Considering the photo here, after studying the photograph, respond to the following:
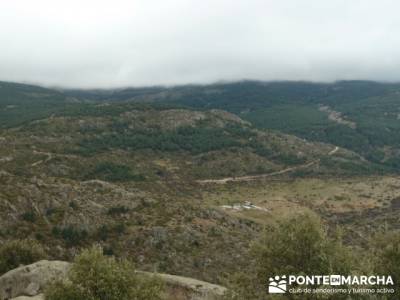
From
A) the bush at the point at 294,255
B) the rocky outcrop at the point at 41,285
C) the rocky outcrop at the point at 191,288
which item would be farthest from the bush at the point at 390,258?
the rocky outcrop at the point at 191,288

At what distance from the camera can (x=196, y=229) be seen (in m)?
102

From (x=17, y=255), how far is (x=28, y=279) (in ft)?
47.1

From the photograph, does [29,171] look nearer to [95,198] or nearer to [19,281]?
[95,198]

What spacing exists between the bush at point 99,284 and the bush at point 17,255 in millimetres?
30236

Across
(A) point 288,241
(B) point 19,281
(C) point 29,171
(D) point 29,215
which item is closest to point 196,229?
(D) point 29,215

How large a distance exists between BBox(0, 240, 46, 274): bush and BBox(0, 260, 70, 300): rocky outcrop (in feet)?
32.8

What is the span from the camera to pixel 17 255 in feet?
221

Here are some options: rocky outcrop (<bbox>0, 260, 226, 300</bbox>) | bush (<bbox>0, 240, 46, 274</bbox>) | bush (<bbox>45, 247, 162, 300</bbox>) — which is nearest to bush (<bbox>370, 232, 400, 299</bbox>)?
rocky outcrop (<bbox>0, 260, 226, 300</bbox>)

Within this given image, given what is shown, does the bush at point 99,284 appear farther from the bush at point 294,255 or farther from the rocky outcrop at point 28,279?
the rocky outcrop at point 28,279

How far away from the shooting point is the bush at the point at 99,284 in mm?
37906

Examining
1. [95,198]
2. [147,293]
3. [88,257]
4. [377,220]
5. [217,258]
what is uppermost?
[88,257]

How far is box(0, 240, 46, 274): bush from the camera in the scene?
65.9 metres

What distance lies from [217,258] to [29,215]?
3646 centimetres

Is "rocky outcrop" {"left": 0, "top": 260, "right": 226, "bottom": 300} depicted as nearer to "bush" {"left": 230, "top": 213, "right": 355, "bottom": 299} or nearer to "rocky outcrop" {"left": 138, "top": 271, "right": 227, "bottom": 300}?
"rocky outcrop" {"left": 138, "top": 271, "right": 227, "bottom": 300}
